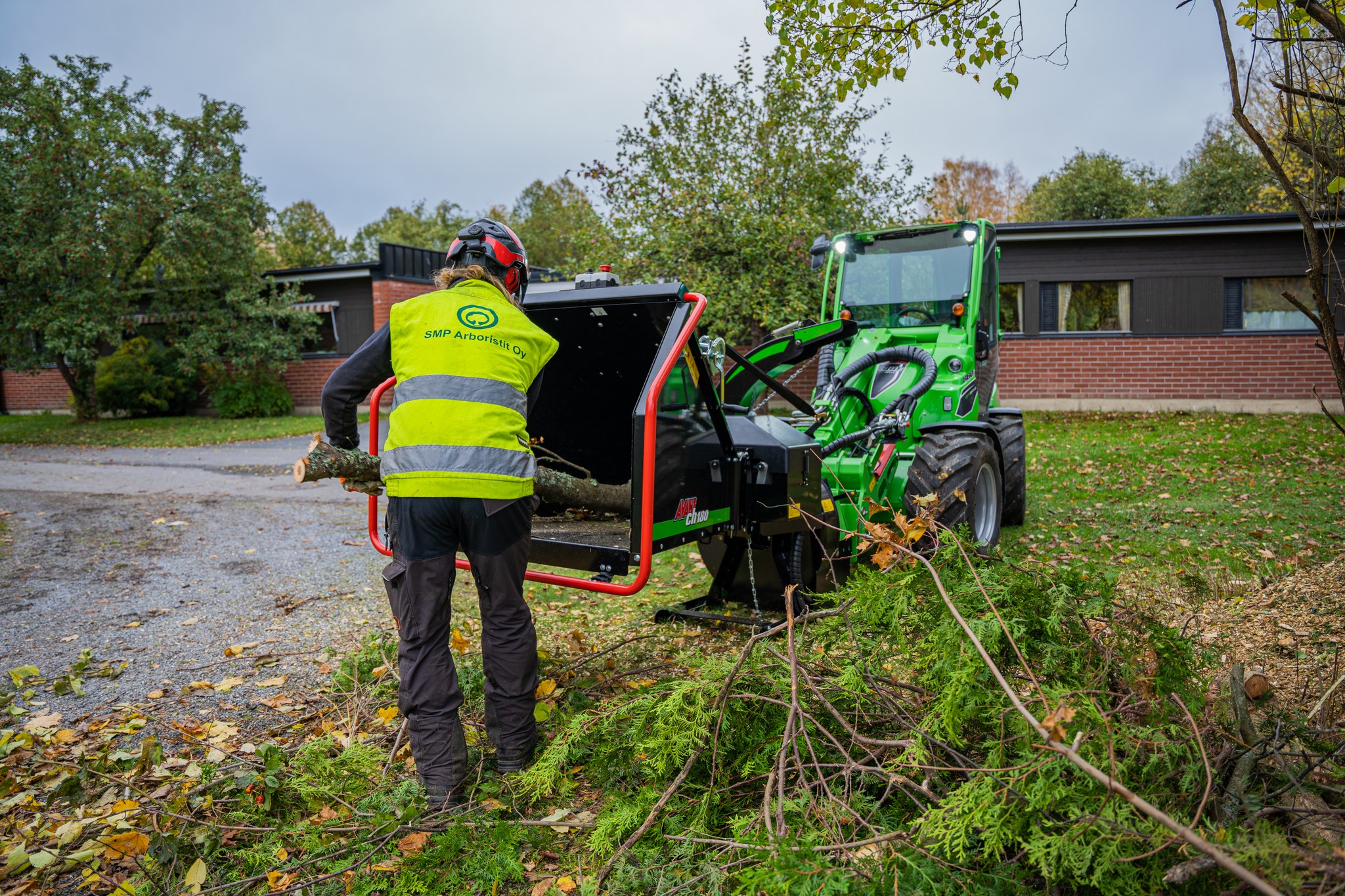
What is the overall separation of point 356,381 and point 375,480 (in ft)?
1.60

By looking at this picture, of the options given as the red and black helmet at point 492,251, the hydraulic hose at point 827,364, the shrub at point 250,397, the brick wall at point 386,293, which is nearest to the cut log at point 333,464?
the red and black helmet at point 492,251

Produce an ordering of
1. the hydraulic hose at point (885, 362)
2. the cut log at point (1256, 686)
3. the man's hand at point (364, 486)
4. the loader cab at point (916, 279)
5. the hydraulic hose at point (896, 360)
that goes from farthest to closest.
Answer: the loader cab at point (916, 279), the hydraulic hose at point (896, 360), the hydraulic hose at point (885, 362), the man's hand at point (364, 486), the cut log at point (1256, 686)

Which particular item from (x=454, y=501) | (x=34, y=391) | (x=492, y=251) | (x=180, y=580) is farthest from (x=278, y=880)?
(x=34, y=391)

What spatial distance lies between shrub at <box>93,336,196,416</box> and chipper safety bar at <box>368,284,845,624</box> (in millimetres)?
17609

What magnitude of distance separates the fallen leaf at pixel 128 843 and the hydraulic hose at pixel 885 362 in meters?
3.86

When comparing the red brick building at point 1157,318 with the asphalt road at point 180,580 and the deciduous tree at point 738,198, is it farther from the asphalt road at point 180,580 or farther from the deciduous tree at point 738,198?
the asphalt road at point 180,580

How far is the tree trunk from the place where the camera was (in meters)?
20.0

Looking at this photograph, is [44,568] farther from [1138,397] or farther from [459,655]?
[1138,397]

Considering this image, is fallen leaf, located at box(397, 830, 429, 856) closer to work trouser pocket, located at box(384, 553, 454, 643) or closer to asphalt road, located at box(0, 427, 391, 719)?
work trouser pocket, located at box(384, 553, 454, 643)

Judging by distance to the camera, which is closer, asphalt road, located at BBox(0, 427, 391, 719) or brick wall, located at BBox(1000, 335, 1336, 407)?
asphalt road, located at BBox(0, 427, 391, 719)

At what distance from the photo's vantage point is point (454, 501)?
319 cm

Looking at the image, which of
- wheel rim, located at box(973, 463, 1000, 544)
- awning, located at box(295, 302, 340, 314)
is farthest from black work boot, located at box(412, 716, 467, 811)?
awning, located at box(295, 302, 340, 314)

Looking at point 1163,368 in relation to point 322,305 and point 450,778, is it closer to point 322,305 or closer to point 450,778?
point 450,778

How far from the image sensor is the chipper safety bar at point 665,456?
3.70 metres
